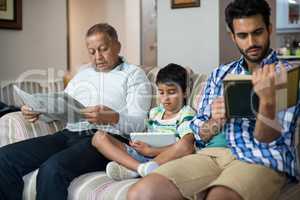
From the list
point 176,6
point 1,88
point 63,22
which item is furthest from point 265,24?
point 63,22

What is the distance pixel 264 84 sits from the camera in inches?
56.0

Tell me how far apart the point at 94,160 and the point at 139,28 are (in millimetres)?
3293

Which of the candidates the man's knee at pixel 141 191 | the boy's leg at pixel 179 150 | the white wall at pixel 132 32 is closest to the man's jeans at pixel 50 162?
the boy's leg at pixel 179 150

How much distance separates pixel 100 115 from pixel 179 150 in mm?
438

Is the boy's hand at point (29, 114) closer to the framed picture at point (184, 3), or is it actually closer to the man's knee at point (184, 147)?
the man's knee at point (184, 147)

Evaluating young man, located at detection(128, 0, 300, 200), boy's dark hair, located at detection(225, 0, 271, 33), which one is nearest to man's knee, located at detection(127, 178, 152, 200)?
young man, located at detection(128, 0, 300, 200)

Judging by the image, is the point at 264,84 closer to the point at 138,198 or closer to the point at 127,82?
the point at 138,198

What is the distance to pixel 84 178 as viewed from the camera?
1931mm

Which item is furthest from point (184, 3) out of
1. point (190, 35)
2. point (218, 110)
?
point (218, 110)

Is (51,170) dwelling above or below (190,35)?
below

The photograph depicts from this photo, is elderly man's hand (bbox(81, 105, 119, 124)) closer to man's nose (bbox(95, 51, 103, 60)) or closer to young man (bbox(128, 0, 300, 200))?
man's nose (bbox(95, 51, 103, 60))

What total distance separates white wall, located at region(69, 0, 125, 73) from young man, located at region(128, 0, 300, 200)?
3.62 metres

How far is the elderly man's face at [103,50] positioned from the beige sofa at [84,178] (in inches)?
10.8

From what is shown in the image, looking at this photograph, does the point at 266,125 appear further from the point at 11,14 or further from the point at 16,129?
the point at 11,14
